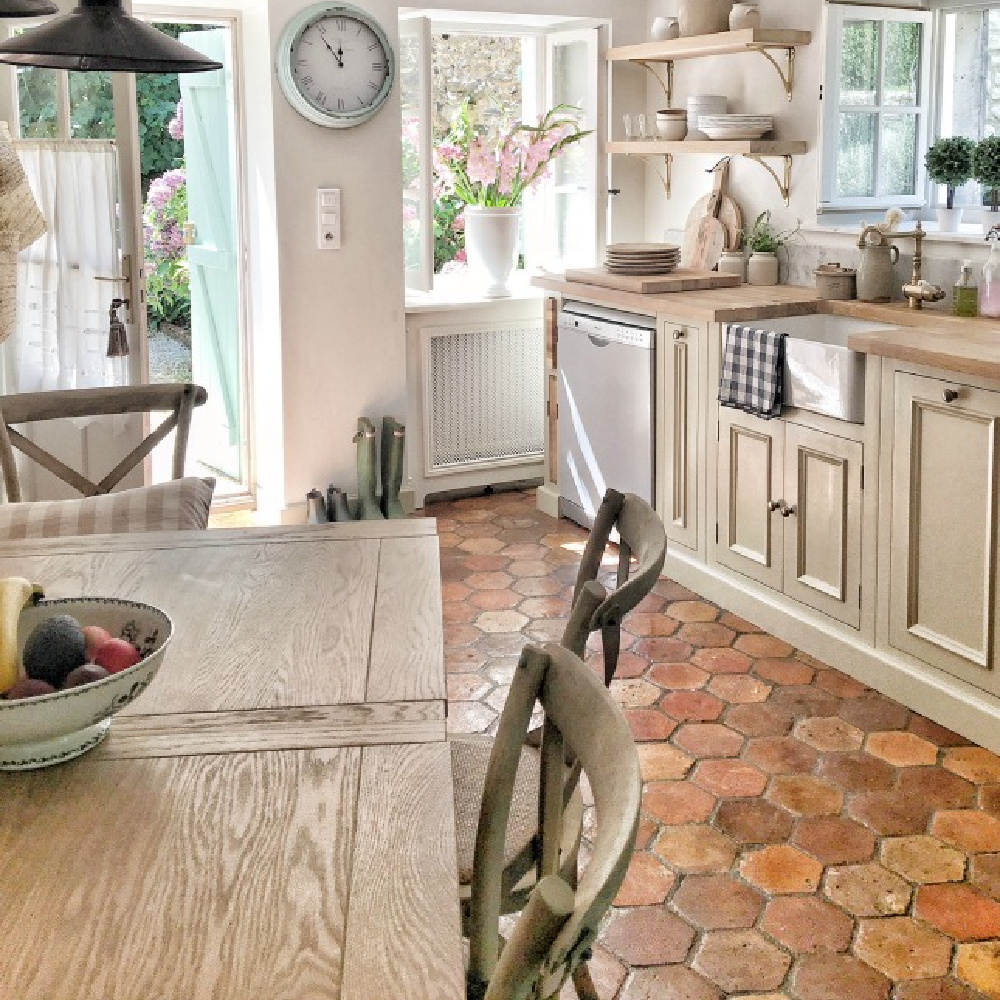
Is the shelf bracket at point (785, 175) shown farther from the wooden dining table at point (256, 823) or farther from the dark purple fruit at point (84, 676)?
the dark purple fruit at point (84, 676)

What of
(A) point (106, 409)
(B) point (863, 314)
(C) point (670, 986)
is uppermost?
(B) point (863, 314)

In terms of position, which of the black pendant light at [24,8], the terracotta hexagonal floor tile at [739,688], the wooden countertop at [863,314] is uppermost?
the black pendant light at [24,8]

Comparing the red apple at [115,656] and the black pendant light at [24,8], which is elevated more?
the black pendant light at [24,8]

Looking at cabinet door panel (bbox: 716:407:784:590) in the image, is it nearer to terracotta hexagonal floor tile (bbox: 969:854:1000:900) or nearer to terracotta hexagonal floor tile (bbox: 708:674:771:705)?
terracotta hexagonal floor tile (bbox: 708:674:771:705)

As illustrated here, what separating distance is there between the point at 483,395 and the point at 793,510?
2105 mm

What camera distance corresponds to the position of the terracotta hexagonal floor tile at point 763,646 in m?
4.11

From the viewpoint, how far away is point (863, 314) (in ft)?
14.6

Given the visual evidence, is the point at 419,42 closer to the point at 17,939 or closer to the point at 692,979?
the point at 692,979

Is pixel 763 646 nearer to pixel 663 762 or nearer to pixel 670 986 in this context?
pixel 663 762

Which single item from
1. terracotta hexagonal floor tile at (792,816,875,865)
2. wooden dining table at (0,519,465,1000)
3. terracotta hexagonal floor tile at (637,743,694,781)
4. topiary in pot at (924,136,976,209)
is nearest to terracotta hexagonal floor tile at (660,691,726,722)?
terracotta hexagonal floor tile at (637,743,694,781)

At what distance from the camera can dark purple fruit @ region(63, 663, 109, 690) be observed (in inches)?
62.8

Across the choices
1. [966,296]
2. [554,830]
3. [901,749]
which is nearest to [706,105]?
[966,296]

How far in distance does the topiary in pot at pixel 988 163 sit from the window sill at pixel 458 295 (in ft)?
6.68

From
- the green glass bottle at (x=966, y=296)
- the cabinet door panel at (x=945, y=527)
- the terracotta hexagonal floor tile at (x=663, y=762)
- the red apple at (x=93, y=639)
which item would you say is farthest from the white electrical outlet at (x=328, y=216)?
the red apple at (x=93, y=639)
